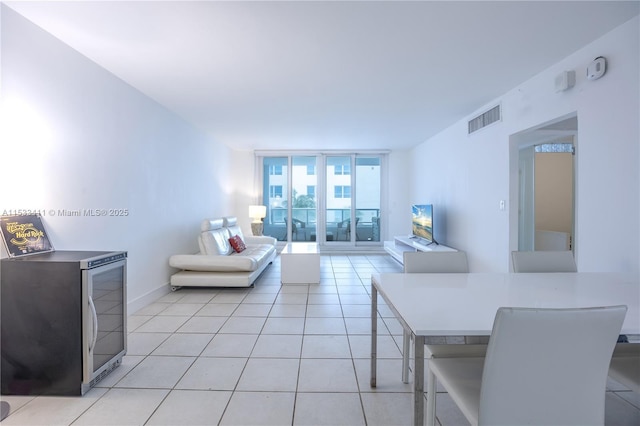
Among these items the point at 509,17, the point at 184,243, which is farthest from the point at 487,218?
the point at 184,243

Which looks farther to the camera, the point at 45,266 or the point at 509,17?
the point at 509,17

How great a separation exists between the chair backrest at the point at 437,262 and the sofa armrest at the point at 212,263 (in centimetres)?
263

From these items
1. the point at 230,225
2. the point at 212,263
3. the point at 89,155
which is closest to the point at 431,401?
the point at 89,155

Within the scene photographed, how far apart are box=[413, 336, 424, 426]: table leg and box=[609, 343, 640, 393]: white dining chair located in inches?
37.5

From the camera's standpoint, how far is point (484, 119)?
4.04m

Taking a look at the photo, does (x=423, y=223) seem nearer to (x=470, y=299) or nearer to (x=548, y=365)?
(x=470, y=299)

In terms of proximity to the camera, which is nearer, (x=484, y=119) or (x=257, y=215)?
(x=484, y=119)

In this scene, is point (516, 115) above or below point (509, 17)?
below

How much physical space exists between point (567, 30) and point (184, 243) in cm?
504

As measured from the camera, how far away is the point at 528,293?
4.98 ft

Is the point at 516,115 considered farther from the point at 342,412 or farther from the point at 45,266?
the point at 45,266

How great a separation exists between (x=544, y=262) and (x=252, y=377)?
88.0 inches

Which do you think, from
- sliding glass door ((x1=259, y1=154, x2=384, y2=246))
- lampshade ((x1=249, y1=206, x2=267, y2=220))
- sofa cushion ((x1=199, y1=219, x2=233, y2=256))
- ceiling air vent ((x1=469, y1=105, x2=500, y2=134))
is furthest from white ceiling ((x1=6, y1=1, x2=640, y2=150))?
sliding glass door ((x1=259, y1=154, x2=384, y2=246))

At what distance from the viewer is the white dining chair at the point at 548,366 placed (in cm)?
92
